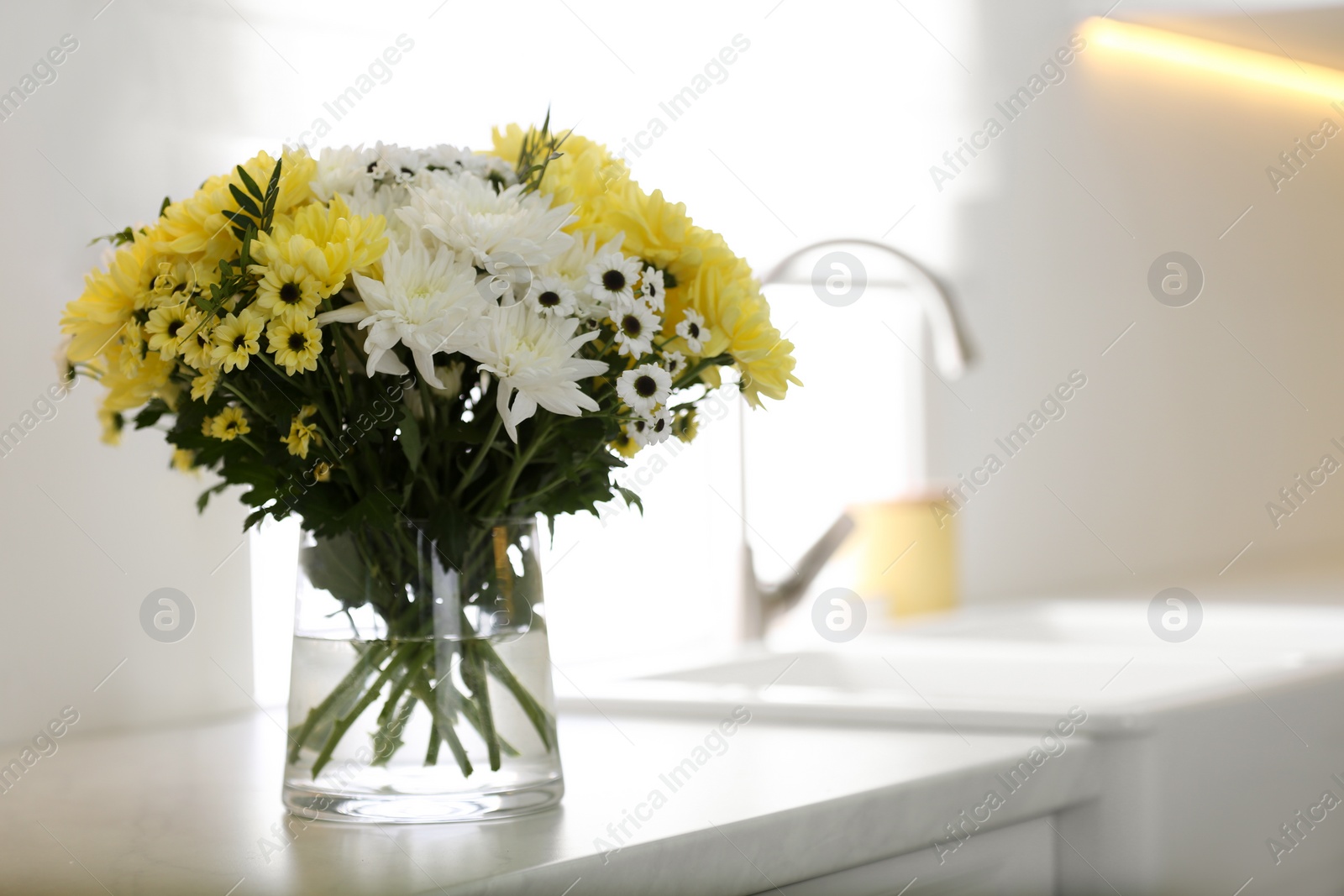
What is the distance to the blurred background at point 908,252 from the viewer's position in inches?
47.4

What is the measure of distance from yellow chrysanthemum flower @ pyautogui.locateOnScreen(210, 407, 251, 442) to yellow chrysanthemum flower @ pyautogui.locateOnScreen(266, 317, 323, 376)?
0.07 meters

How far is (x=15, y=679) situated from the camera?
102 cm

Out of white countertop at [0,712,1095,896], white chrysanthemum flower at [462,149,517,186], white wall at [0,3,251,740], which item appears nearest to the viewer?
white countertop at [0,712,1095,896]

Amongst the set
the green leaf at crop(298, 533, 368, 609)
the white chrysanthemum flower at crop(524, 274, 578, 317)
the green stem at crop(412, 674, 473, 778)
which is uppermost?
the white chrysanthemum flower at crop(524, 274, 578, 317)

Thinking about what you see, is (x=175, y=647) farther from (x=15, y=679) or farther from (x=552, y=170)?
(x=552, y=170)

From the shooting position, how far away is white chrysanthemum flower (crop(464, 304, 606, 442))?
67 centimetres

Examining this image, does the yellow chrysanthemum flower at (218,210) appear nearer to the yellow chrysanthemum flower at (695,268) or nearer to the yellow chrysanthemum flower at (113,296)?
the yellow chrysanthemum flower at (113,296)

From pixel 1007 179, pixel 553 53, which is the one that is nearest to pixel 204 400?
pixel 553 53

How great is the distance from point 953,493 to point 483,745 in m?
1.32

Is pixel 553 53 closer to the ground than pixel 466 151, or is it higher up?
higher up

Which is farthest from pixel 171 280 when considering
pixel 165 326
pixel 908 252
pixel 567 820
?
pixel 908 252

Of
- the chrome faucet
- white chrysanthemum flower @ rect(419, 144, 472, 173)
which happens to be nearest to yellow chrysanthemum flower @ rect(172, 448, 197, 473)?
white chrysanthemum flower @ rect(419, 144, 472, 173)

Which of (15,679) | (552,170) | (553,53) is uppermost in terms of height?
(553,53)

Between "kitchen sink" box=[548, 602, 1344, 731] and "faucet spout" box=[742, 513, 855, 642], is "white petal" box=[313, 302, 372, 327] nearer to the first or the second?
"kitchen sink" box=[548, 602, 1344, 731]
